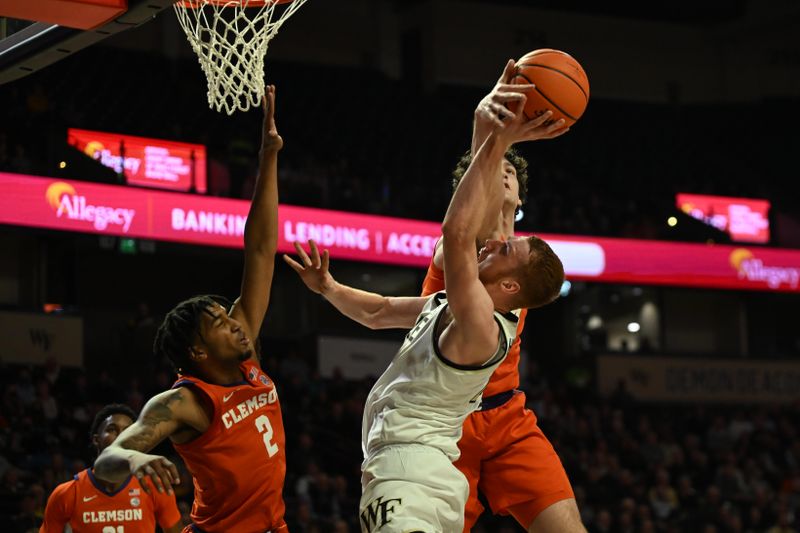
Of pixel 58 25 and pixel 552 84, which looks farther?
pixel 58 25

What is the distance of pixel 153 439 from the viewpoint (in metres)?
3.57

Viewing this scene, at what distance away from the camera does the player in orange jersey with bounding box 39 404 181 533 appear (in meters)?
5.62

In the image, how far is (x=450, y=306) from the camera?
3475 millimetres

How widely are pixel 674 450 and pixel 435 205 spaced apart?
199 inches

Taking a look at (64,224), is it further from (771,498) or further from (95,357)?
(771,498)

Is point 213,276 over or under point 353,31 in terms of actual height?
under

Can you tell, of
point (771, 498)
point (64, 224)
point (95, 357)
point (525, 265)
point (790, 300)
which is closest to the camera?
point (525, 265)

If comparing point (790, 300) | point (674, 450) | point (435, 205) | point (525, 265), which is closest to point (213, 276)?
point (435, 205)

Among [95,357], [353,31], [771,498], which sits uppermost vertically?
[353,31]

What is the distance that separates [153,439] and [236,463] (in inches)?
16.0

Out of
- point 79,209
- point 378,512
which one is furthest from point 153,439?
point 79,209

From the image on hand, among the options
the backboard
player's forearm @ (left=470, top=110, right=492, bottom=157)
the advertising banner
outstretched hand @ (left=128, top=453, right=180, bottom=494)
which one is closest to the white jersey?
player's forearm @ (left=470, top=110, right=492, bottom=157)

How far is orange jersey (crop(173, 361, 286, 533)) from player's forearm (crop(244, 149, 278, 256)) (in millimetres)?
582

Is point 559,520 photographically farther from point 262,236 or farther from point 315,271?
point 262,236
